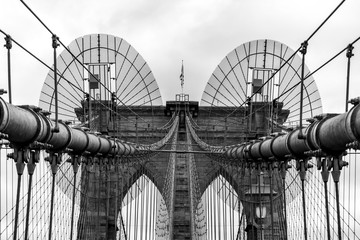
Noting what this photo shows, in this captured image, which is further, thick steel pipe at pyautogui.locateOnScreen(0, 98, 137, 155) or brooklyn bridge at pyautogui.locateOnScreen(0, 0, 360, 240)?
brooklyn bridge at pyautogui.locateOnScreen(0, 0, 360, 240)

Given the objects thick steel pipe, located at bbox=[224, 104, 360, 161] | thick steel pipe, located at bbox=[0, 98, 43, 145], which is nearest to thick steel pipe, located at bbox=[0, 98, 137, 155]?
thick steel pipe, located at bbox=[0, 98, 43, 145]

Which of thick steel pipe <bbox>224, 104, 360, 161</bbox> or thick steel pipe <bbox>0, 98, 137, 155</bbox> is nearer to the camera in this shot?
thick steel pipe <bbox>224, 104, 360, 161</bbox>

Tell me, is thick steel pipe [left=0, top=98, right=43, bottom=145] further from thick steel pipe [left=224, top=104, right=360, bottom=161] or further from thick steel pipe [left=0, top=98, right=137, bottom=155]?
thick steel pipe [left=224, top=104, right=360, bottom=161]

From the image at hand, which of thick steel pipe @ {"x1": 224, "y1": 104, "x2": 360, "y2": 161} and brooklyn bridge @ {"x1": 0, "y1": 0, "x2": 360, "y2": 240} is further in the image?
brooklyn bridge @ {"x1": 0, "y1": 0, "x2": 360, "y2": 240}

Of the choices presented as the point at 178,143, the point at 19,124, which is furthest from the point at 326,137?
the point at 178,143

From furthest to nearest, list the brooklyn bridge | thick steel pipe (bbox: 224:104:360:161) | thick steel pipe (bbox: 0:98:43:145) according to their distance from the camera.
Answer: the brooklyn bridge < thick steel pipe (bbox: 0:98:43:145) < thick steel pipe (bbox: 224:104:360:161)

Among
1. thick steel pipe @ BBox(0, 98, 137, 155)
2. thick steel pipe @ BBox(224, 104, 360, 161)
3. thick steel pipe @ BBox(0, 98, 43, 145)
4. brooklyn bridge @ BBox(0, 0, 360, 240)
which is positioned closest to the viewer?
thick steel pipe @ BBox(224, 104, 360, 161)

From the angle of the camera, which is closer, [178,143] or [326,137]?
[326,137]

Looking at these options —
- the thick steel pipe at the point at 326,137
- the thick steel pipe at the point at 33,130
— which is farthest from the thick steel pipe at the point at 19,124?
the thick steel pipe at the point at 326,137

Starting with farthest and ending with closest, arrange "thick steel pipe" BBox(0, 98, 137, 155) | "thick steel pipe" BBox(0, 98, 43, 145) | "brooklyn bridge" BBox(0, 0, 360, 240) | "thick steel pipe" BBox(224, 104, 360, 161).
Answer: "brooklyn bridge" BBox(0, 0, 360, 240) < "thick steel pipe" BBox(0, 98, 137, 155) < "thick steel pipe" BBox(0, 98, 43, 145) < "thick steel pipe" BBox(224, 104, 360, 161)

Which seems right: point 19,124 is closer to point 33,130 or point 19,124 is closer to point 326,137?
point 33,130

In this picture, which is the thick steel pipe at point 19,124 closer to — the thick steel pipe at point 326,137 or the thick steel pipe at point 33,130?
the thick steel pipe at point 33,130

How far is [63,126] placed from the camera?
8.44 m

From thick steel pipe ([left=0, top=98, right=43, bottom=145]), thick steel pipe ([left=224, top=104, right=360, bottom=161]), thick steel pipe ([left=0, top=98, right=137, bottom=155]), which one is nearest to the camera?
thick steel pipe ([left=224, top=104, right=360, bottom=161])
